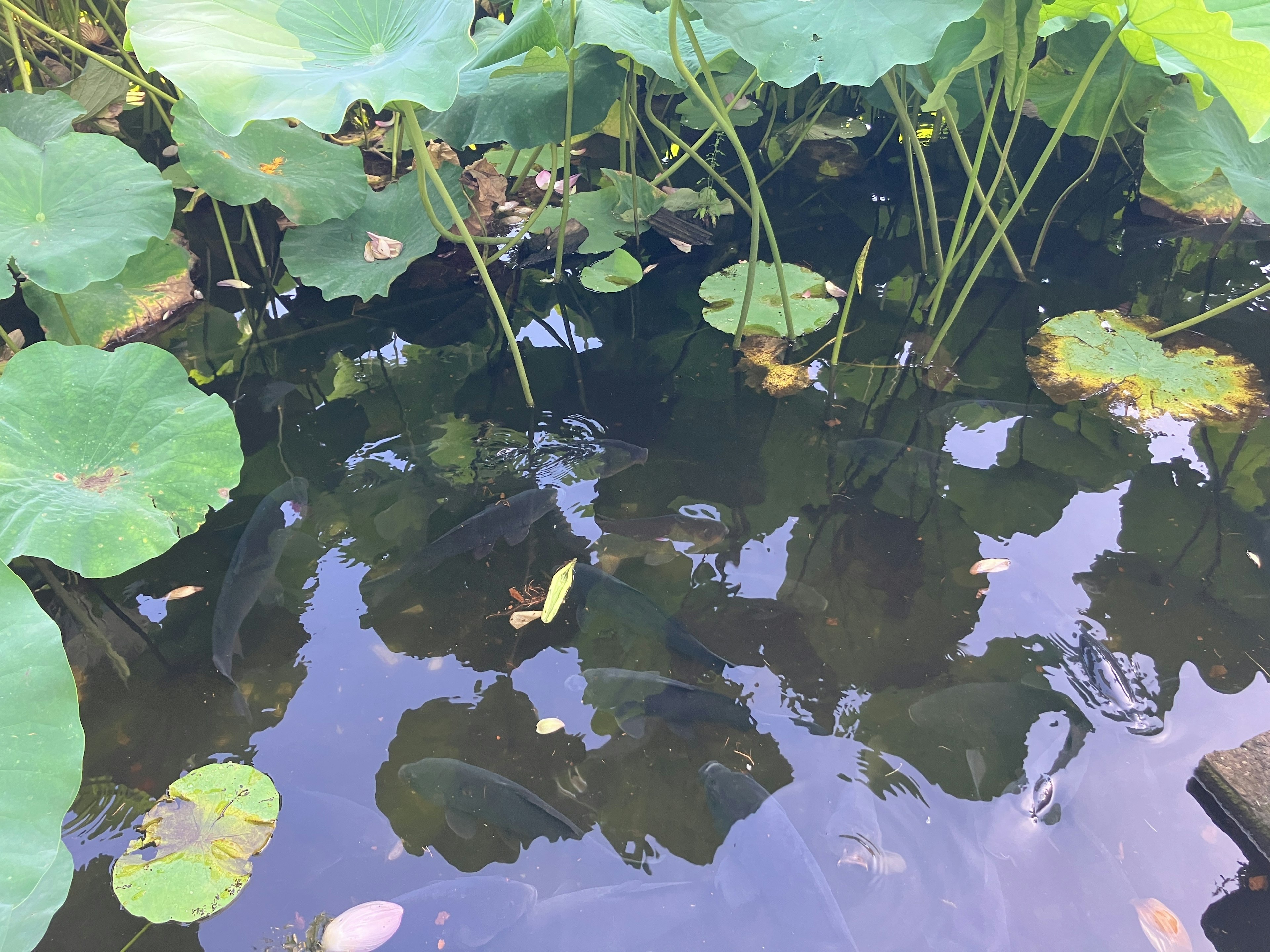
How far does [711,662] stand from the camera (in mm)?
1744

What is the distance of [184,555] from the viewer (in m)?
2.01

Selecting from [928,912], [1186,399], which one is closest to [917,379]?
[1186,399]

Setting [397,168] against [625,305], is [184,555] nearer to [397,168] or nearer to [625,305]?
[625,305]

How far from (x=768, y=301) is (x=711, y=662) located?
1.60 meters

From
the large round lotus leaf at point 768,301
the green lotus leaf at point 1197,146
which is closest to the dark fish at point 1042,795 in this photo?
the large round lotus leaf at point 768,301

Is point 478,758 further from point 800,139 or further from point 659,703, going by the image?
point 800,139

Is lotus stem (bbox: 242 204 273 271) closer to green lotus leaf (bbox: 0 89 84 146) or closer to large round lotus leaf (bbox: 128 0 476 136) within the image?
green lotus leaf (bbox: 0 89 84 146)

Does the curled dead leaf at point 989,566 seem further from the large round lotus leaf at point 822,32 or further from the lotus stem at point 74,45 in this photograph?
the lotus stem at point 74,45

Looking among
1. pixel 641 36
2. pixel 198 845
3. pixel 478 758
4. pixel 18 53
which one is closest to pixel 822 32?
pixel 641 36

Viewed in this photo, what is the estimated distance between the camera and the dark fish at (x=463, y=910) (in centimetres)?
133

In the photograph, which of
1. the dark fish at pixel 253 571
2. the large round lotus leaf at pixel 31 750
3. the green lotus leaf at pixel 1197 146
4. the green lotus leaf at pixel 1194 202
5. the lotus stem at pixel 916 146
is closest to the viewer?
the large round lotus leaf at pixel 31 750

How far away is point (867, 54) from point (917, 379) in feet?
4.08

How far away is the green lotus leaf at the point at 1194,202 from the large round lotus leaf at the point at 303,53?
3092mm

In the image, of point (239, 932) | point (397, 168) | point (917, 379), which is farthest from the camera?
point (397, 168)
